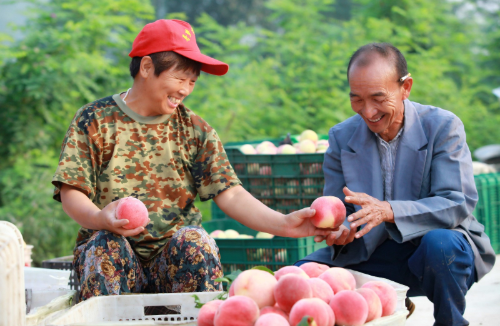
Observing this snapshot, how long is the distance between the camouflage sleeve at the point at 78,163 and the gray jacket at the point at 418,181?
41.1 inches

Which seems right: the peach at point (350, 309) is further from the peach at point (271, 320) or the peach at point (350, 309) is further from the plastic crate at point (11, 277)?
the plastic crate at point (11, 277)

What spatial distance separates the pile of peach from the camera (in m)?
1.37

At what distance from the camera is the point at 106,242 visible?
2012 millimetres

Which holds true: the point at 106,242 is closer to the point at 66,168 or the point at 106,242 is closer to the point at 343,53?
the point at 66,168

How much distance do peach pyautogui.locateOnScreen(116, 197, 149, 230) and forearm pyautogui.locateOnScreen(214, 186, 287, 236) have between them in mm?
523

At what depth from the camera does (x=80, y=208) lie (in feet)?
6.80

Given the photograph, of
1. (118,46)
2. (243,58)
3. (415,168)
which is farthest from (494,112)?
(415,168)

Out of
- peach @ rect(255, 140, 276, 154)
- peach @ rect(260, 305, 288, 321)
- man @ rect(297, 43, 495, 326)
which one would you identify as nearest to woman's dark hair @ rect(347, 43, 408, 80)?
man @ rect(297, 43, 495, 326)

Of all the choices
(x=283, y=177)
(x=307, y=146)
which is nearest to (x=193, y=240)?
(x=283, y=177)

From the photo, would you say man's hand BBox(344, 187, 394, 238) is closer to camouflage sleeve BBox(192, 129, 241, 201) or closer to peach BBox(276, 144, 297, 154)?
camouflage sleeve BBox(192, 129, 241, 201)

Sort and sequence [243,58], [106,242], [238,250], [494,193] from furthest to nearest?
[243,58] < [494,193] < [238,250] < [106,242]

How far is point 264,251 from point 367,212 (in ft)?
3.83

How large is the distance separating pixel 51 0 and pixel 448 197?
6.00m

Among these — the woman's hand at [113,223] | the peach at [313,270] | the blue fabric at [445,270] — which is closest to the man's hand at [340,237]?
the blue fabric at [445,270]
